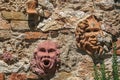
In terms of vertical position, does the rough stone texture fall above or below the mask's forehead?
above

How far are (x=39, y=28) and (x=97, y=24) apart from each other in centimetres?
48

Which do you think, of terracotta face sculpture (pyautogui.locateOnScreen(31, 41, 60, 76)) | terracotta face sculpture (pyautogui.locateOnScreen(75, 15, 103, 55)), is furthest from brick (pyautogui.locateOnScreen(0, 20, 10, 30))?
terracotta face sculpture (pyautogui.locateOnScreen(75, 15, 103, 55))

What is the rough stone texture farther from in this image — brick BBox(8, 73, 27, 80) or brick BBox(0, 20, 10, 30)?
brick BBox(8, 73, 27, 80)

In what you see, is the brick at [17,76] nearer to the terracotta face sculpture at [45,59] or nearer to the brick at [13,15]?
the terracotta face sculpture at [45,59]

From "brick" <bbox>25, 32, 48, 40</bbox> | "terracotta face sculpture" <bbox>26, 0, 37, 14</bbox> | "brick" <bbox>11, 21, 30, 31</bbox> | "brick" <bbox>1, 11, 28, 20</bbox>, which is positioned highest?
"terracotta face sculpture" <bbox>26, 0, 37, 14</bbox>

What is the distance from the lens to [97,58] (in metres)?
3.39

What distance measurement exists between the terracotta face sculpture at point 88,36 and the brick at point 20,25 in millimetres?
420

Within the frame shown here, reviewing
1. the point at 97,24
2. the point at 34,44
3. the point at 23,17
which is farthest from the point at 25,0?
the point at 97,24

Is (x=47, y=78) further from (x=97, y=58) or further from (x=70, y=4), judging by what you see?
(x=70, y=4)

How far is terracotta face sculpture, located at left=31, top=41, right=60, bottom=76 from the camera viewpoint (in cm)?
328

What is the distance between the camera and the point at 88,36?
3.35 m

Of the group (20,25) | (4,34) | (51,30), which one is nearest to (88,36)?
(51,30)

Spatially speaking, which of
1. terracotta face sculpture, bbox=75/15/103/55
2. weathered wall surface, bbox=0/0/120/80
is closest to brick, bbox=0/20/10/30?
weathered wall surface, bbox=0/0/120/80

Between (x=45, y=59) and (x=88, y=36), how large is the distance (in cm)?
40
